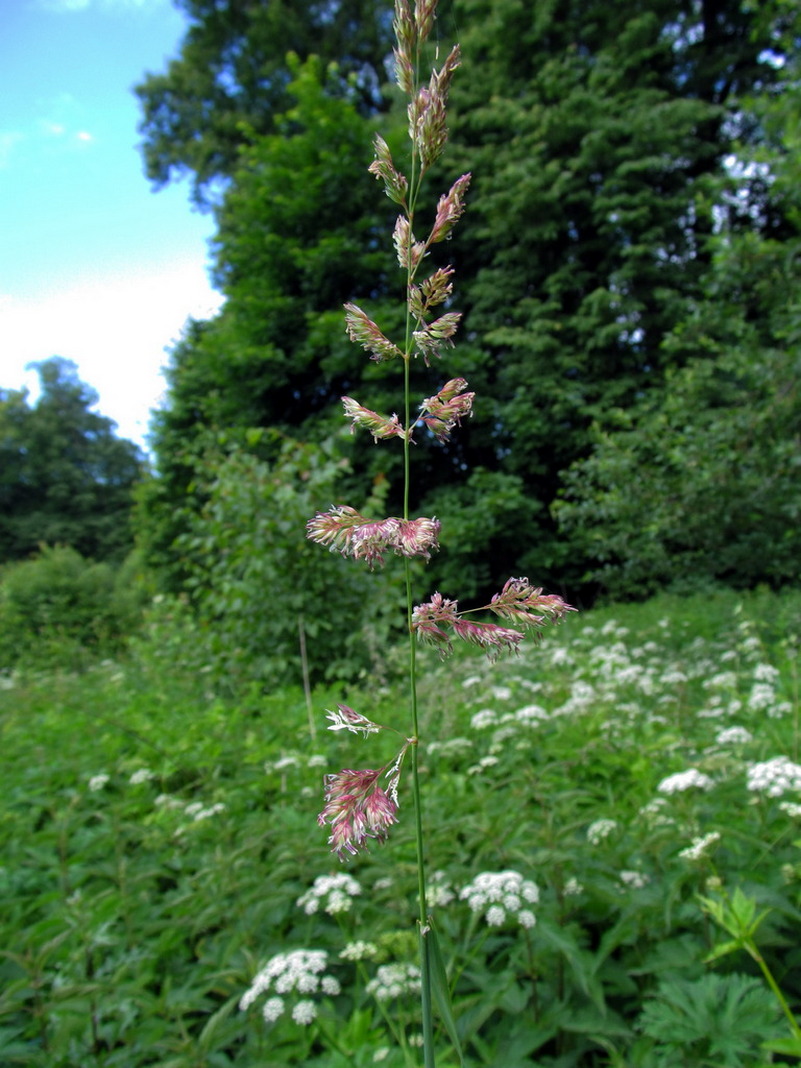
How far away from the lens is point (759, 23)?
8.74 metres

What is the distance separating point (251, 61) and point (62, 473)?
29.5 meters

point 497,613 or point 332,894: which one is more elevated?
point 497,613

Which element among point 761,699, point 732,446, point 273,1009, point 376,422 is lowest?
point 273,1009

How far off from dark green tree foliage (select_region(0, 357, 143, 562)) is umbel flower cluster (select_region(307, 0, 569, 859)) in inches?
1313

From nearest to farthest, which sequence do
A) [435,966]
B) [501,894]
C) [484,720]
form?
[435,966], [501,894], [484,720]

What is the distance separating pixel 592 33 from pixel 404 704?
44.4 feet

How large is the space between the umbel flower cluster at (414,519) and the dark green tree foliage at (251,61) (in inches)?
633

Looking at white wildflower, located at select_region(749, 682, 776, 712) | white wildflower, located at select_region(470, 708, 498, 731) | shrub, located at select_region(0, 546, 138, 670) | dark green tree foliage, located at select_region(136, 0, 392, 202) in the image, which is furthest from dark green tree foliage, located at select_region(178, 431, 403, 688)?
dark green tree foliage, located at select_region(136, 0, 392, 202)

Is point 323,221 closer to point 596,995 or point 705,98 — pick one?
point 705,98

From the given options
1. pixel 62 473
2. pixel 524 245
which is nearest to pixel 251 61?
pixel 524 245

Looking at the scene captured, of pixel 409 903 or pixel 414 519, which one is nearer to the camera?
pixel 414 519

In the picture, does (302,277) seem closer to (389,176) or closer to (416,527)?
(389,176)

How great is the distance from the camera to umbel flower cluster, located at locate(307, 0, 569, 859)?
569 mm

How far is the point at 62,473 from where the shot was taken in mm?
38031
